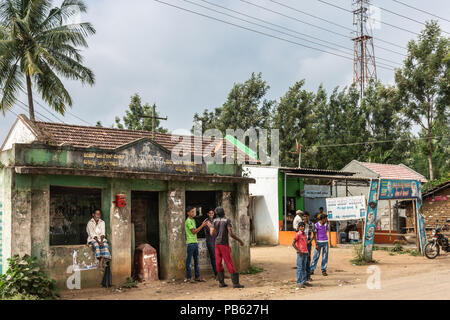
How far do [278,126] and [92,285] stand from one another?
24980 mm

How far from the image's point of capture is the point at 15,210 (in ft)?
31.8

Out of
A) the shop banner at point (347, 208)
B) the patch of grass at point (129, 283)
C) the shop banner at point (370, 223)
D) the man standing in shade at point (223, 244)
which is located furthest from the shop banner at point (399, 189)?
the patch of grass at point (129, 283)

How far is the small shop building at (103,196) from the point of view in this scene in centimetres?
993

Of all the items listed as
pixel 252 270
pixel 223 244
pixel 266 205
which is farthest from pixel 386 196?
pixel 266 205

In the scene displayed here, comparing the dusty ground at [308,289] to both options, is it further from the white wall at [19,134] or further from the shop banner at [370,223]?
the white wall at [19,134]

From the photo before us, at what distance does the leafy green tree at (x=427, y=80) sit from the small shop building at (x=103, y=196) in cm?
2005

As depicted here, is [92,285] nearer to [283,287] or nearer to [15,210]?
[15,210]

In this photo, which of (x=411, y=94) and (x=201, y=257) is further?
(x=411, y=94)

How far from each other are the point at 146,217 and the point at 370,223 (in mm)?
7235

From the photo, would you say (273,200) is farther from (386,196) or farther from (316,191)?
(386,196)

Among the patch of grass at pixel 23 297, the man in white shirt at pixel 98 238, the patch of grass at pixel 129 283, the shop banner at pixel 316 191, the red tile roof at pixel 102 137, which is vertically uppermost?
the red tile roof at pixel 102 137

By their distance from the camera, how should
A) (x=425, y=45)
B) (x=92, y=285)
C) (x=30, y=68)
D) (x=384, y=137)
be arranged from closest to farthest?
(x=92, y=285) < (x=30, y=68) < (x=425, y=45) < (x=384, y=137)

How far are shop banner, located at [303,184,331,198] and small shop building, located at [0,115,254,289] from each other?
13.1m
